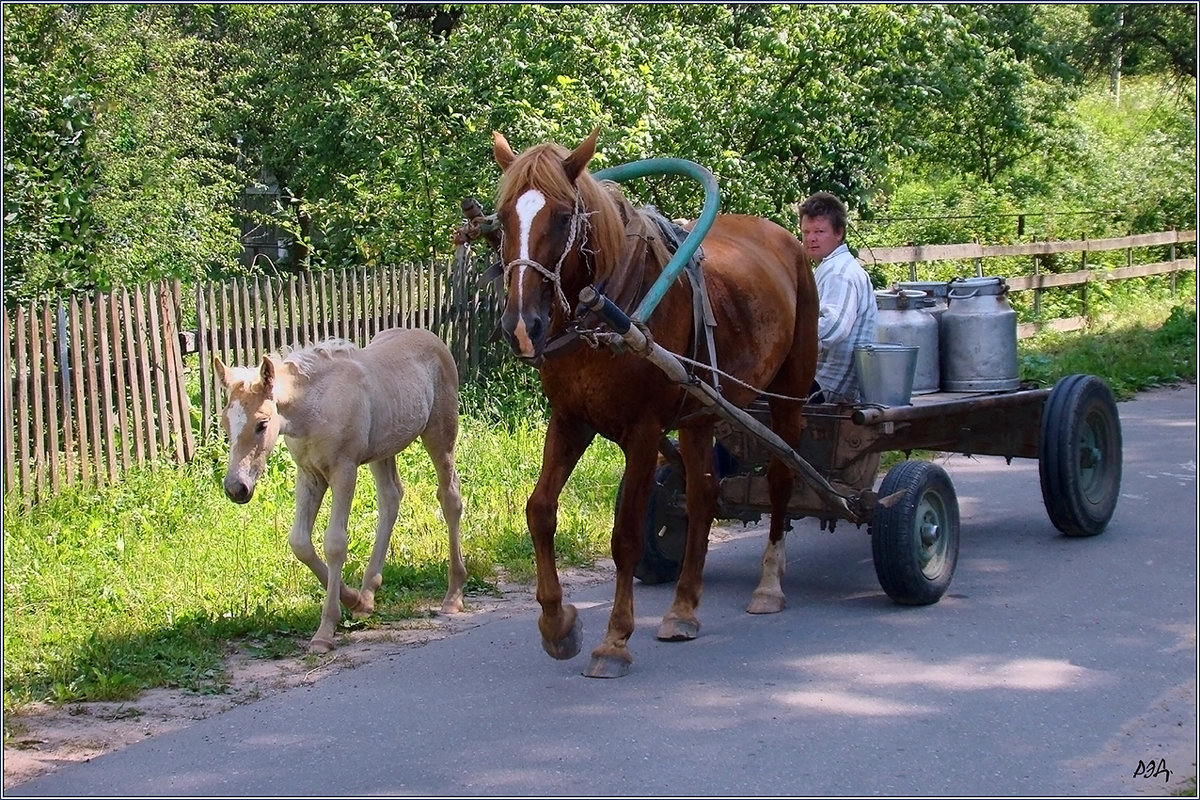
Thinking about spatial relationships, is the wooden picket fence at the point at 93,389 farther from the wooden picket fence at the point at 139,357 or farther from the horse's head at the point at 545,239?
the horse's head at the point at 545,239

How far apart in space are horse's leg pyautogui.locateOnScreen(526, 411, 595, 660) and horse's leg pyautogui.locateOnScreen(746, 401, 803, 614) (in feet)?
4.71

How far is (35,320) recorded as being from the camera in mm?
8836

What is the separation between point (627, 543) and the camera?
620cm

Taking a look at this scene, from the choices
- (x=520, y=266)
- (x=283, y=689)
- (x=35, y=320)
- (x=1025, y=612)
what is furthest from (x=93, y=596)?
(x=1025, y=612)

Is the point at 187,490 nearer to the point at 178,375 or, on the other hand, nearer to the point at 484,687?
the point at 178,375

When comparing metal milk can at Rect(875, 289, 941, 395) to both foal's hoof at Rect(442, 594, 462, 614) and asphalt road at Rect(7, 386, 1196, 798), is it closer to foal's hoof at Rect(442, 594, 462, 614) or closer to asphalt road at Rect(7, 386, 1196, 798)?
asphalt road at Rect(7, 386, 1196, 798)

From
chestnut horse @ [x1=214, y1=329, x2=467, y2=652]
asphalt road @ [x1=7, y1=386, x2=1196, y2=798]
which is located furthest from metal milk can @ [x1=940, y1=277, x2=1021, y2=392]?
chestnut horse @ [x1=214, y1=329, x2=467, y2=652]

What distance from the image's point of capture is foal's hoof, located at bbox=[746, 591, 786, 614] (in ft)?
23.6

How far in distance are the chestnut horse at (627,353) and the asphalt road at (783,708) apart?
16.0 inches

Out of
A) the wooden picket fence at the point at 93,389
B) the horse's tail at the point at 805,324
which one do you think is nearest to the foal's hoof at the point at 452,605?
the horse's tail at the point at 805,324

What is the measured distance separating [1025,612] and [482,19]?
39.1 feet

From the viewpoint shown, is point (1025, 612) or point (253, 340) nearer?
point (1025, 612)

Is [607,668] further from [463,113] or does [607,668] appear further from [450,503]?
Answer: [463,113]

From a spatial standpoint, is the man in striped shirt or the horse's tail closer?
the horse's tail
